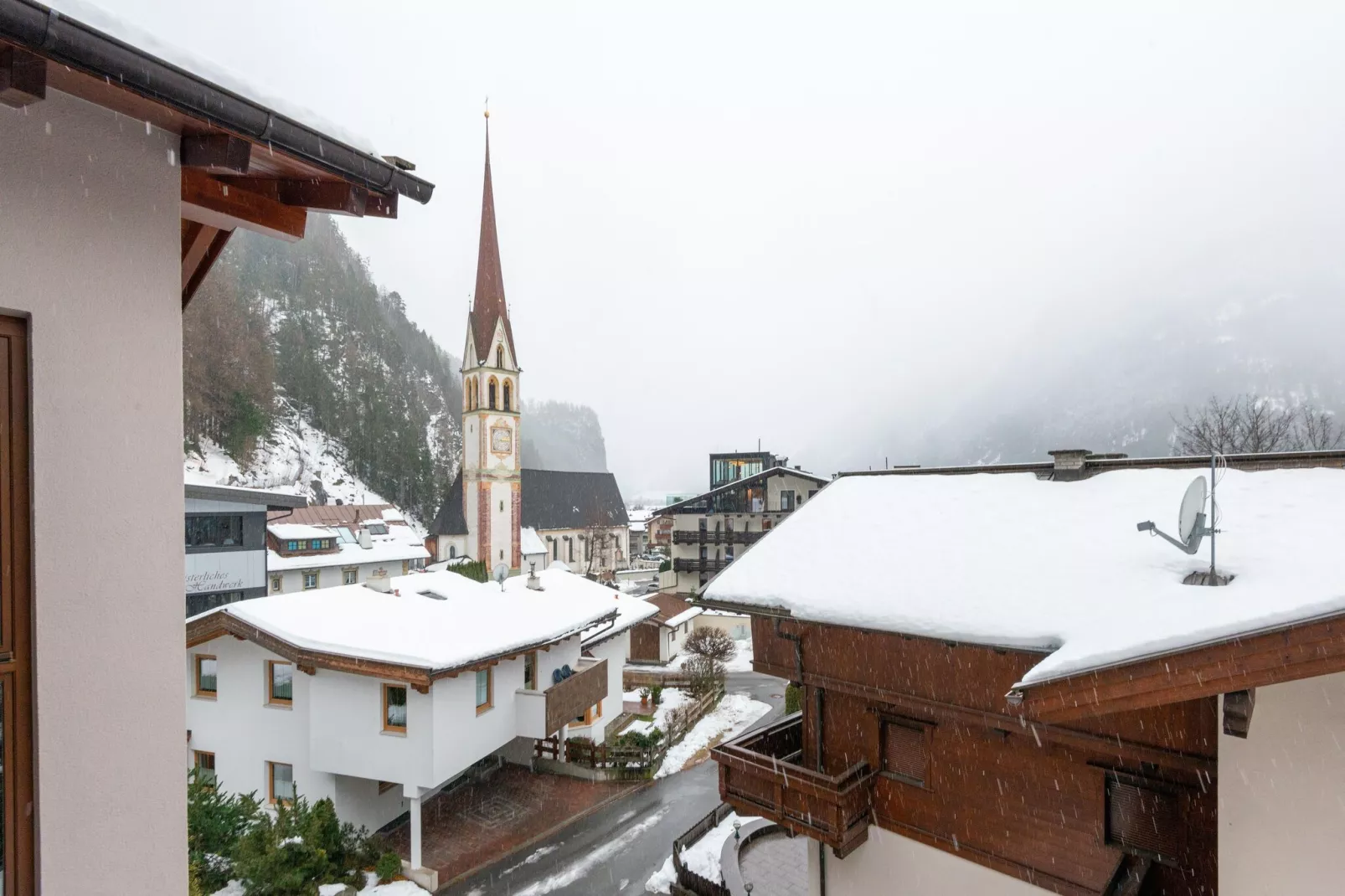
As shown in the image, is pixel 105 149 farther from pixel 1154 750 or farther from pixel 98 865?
pixel 1154 750

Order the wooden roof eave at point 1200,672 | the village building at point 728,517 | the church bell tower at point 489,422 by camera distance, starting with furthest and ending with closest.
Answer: the church bell tower at point 489,422 < the village building at point 728,517 < the wooden roof eave at point 1200,672

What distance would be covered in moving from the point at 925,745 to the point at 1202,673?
4555 millimetres

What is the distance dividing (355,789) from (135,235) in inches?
532

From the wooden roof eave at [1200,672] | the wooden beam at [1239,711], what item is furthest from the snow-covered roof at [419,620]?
the wooden beam at [1239,711]

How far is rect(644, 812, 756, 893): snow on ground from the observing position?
11766 millimetres

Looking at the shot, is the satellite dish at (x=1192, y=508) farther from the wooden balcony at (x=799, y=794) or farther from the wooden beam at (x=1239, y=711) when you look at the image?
the wooden balcony at (x=799, y=794)

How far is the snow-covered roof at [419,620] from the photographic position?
473 inches

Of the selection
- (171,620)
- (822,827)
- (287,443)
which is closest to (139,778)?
(171,620)

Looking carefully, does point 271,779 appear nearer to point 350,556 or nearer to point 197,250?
point 197,250

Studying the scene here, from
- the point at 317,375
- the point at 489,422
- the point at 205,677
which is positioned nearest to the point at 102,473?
the point at 205,677

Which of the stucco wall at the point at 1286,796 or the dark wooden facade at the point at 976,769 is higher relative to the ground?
the stucco wall at the point at 1286,796

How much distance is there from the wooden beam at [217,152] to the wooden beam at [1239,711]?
548 cm

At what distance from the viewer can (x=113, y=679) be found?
2.49 m

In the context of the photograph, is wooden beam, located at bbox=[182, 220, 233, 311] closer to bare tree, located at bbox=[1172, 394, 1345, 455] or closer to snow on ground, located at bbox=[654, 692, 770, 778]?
snow on ground, located at bbox=[654, 692, 770, 778]
